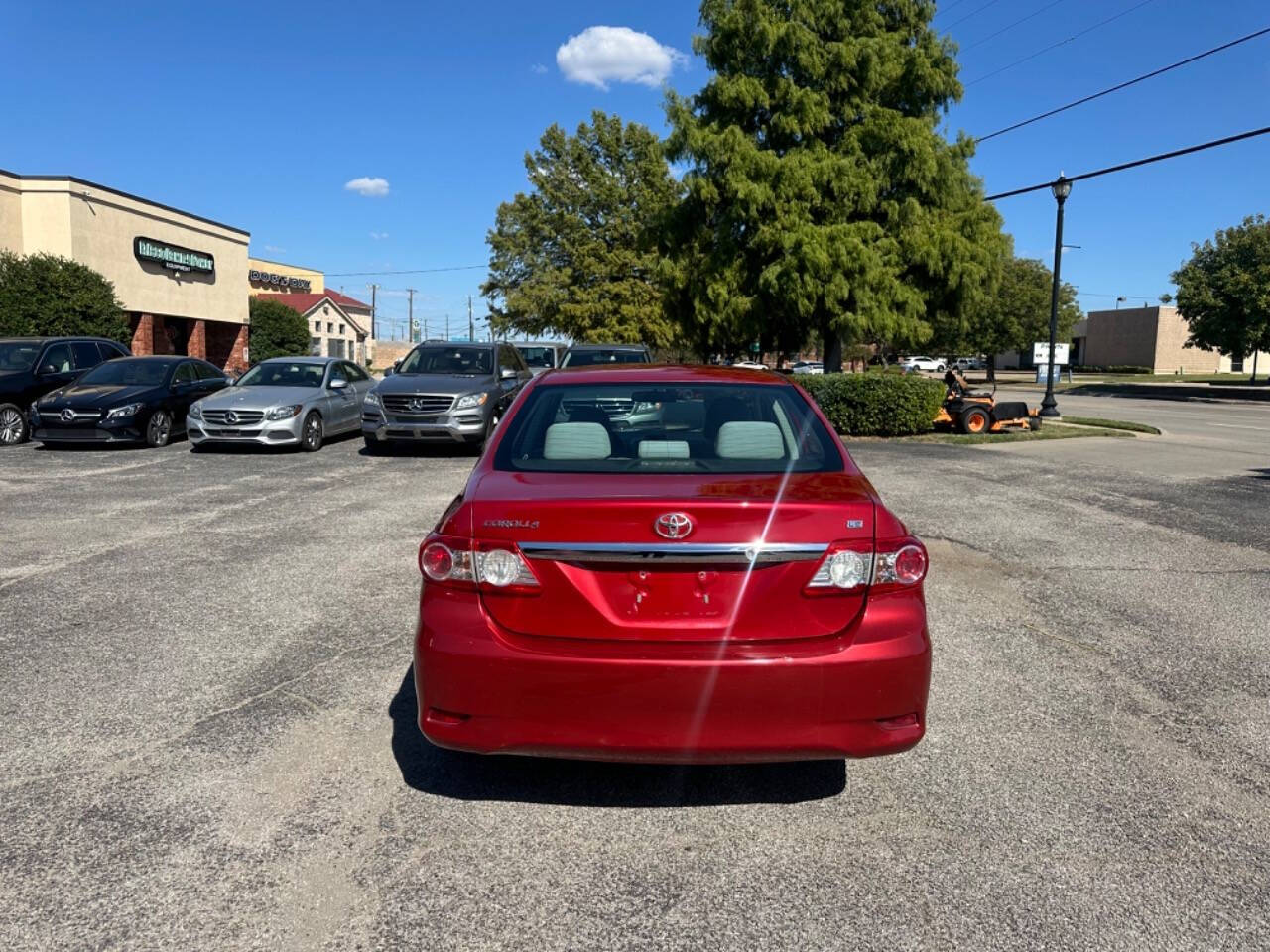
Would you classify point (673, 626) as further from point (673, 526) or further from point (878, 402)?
point (878, 402)

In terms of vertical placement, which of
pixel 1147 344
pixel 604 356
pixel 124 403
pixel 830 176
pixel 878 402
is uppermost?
pixel 830 176

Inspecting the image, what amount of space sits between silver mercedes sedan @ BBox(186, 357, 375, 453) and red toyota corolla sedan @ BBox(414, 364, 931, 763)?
459 inches

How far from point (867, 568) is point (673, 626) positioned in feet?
2.21

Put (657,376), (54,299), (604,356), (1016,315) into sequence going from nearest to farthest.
A: (657,376) < (604,356) < (54,299) < (1016,315)

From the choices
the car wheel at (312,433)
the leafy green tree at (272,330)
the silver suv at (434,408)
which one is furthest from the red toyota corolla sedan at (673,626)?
the leafy green tree at (272,330)

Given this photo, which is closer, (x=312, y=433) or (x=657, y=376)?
(x=657, y=376)

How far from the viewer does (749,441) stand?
381cm

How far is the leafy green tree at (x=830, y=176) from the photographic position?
67.9 ft

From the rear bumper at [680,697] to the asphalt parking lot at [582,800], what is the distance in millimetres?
358

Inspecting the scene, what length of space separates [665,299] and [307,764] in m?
20.8

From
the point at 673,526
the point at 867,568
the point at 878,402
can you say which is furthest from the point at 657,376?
the point at 878,402

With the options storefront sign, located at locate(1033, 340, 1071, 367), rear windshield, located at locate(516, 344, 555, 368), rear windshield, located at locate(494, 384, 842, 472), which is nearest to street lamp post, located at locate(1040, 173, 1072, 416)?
storefront sign, located at locate(1033, 340, 1071, 367)

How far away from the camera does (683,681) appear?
3.01 m

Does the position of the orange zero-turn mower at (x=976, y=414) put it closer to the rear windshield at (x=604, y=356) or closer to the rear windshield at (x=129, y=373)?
the rear windshield at (x=604, y=356)
